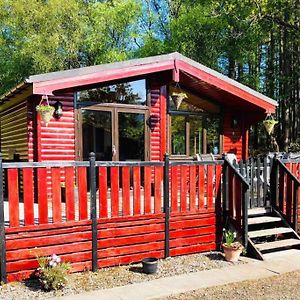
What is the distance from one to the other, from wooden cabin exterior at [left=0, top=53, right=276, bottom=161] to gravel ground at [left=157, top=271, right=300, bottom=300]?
4.12 meters

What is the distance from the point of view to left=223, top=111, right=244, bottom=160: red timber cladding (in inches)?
373

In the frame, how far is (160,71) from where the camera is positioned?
749cm

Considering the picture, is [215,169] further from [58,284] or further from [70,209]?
[58,284]

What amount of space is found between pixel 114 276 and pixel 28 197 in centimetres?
152

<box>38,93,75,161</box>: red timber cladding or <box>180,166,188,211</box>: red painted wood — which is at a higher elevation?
<box>38,93,75,161</box>: red timber cladding

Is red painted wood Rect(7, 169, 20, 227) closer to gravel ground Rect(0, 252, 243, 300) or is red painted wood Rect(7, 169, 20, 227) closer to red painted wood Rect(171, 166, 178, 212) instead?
gravel ground Rect(0, 252, 243, 300)

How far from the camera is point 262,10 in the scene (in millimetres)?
14617

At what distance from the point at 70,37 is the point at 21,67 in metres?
2.72

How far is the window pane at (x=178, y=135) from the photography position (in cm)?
878

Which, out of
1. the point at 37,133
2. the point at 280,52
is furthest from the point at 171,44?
the point at 37,133

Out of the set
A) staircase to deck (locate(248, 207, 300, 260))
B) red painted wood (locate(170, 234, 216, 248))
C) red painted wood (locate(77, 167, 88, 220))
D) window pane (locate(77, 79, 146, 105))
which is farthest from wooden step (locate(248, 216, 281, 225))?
window pane (locate(77, 79, 146, 105))

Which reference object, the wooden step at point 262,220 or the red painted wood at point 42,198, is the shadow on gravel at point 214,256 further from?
the red painted wood at point 42,198

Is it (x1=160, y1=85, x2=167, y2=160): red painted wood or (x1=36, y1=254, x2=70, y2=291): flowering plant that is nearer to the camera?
(x1=36, y1=254, x2=70, y2=291): flowering plant

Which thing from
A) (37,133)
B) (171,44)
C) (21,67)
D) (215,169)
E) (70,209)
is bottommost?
(70,209)
